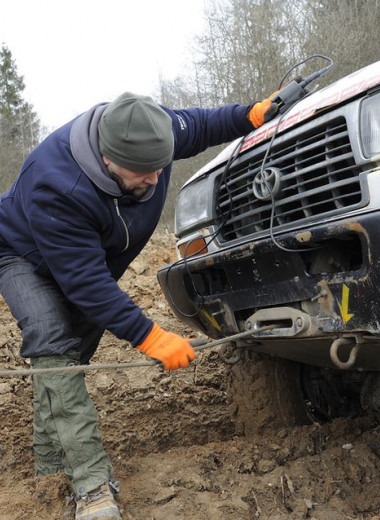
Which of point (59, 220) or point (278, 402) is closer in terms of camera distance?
point (59, 220)

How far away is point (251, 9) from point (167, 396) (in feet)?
55.3

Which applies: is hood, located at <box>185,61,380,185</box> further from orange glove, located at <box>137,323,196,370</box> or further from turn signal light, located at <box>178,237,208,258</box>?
orange glove, located at <box>137,323,196,370</box>

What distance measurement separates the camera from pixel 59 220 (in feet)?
7.57

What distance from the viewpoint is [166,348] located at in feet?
7.62

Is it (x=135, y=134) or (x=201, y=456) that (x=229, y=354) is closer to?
(x=201, y=456)

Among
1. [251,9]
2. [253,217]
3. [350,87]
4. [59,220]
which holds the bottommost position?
[253,217]

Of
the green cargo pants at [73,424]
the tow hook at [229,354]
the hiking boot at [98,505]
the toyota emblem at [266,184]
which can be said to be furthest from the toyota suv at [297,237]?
the hiking boot at [98,505]

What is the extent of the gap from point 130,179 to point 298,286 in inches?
32.2

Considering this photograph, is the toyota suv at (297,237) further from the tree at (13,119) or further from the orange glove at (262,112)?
the tree at (13,119)

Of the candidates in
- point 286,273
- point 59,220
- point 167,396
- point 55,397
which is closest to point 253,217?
point 286,273

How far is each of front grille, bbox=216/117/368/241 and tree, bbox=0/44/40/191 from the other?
2677 centimetres

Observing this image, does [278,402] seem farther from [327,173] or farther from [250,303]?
[327,173]

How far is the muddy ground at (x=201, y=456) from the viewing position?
2.47 metres

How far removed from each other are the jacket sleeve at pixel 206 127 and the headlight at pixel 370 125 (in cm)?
89
